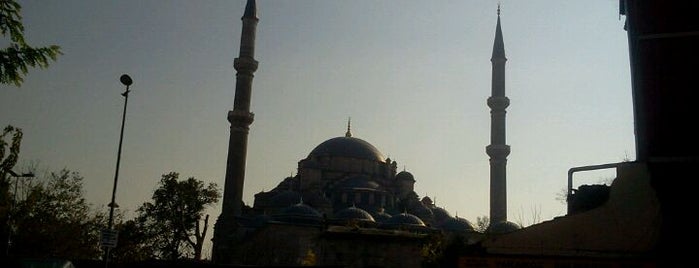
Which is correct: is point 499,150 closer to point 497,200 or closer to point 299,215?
point 497,200

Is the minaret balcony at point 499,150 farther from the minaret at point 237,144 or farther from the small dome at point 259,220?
the minaret at point 237,144

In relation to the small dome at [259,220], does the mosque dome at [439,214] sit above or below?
above

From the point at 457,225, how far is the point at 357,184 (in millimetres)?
8619

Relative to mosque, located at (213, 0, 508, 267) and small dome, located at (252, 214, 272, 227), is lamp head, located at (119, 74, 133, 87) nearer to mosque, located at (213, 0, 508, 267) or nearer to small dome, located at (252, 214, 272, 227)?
mosque, located at (213, 0, 508, 267)

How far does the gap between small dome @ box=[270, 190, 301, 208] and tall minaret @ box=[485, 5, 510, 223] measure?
45.2 feet

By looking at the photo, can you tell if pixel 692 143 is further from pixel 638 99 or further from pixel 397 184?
pixel 397 184

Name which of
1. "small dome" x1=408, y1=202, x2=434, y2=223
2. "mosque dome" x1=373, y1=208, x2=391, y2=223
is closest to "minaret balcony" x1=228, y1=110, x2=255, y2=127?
"mosque dome" x1=373, y1=208, x2=391, y2=223

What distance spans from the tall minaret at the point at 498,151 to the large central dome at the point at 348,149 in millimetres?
13629

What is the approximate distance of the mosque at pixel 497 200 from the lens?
8.05m

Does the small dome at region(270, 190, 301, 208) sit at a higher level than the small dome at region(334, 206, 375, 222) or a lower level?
higher

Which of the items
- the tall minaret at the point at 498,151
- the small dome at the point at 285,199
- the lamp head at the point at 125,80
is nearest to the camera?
the lamp head at the point at 125,80

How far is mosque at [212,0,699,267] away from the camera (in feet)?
26.4

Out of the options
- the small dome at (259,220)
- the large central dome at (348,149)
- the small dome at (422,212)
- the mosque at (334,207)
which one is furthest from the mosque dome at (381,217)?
the large central dome at (348,149)

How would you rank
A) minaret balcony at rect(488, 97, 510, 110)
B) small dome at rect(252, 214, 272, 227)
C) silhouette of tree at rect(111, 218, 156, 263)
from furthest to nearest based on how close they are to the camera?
minaret balcony at rect(488, 97, 510, 110) → small dome at rect(252, 214, 272, 227) → silhouette of tree at rect(111, 218, 156, 263)
